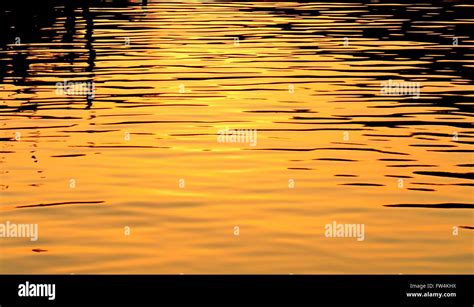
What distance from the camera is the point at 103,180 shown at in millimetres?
17469

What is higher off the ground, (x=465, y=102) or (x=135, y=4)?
(x=135, y=4)

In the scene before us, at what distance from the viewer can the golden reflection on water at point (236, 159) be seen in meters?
13.6

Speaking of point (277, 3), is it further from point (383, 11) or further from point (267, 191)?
point (267, 191)

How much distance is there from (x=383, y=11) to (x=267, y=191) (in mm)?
43831

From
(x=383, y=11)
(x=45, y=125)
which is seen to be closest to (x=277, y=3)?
(x=383, y=11)

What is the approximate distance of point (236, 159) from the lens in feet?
63.3

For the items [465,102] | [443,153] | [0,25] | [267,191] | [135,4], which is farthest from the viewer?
[135,4]

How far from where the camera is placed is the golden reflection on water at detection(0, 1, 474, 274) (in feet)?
44.6
